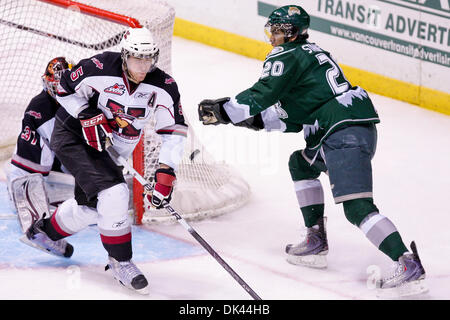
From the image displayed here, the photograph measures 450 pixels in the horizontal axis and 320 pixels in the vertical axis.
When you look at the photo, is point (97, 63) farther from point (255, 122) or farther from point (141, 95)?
point (255, 122)

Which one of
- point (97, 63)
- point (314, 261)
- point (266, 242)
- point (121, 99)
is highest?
point (97, 63)

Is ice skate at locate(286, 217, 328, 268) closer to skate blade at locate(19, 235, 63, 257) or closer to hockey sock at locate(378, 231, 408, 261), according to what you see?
hockey sock at locate(378, 231, 408, 261)

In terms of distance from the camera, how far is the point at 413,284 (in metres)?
3.81

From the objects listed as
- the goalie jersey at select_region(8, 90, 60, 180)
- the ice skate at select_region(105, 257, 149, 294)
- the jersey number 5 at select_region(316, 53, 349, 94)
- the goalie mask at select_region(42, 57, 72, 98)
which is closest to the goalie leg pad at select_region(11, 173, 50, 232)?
the goalie jersey at select_region(8, 90, 60, 180)

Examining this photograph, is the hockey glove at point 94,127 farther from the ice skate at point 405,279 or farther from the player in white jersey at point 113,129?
the ice skate at point 405,279

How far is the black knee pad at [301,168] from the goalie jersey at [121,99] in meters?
0.54

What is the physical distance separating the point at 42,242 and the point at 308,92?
4.30 feet

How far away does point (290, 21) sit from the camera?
396 cm

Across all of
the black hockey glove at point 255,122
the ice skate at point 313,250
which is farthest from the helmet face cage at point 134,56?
the ice skate at point 313,250

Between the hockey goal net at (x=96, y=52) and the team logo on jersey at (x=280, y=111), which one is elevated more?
the team logo on jersey at (x=280, y=111)

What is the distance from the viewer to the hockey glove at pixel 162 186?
393cm

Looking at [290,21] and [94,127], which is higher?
[290,21]

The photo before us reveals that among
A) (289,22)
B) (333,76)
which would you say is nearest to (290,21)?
(289,22)

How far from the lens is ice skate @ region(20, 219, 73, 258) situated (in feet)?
13.6
